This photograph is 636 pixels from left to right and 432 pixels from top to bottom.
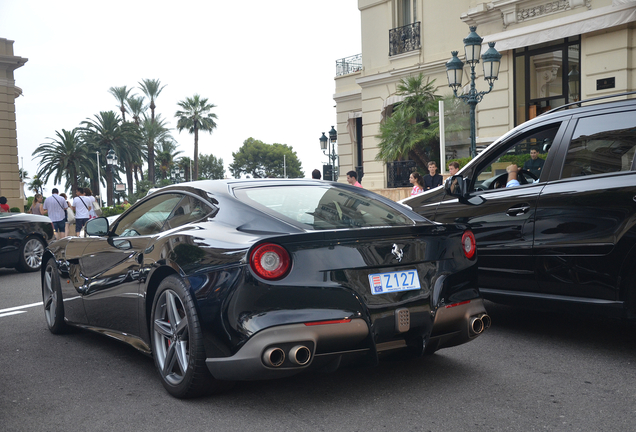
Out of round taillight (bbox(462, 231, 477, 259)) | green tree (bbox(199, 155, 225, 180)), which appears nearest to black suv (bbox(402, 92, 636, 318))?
round taillight (bbox(462, 231, 477, 259))

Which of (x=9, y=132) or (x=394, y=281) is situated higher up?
(x=9, y=132)

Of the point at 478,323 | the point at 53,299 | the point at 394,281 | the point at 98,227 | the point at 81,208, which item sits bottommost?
the point at 53,299

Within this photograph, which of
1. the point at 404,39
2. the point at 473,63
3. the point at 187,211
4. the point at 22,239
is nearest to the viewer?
the point at 187,211

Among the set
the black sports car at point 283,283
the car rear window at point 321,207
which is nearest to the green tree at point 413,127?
the car rear window at point 321,207

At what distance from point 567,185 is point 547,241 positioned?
446mm

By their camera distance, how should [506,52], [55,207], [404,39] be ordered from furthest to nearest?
[404,39] → [506,52] → [55,207]

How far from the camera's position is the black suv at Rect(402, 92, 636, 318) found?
446 centimetres

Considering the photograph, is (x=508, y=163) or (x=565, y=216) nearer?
(x=565, y=216)

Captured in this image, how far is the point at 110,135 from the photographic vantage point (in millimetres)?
59844

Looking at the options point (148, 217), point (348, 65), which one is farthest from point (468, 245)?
point (348, 65)

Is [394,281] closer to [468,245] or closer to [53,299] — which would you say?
[468,245]

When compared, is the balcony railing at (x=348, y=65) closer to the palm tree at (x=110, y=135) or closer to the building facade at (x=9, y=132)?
the building facade at (x=9, y=132)

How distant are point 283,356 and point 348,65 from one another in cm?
2784

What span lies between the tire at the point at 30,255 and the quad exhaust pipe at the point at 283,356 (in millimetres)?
10135
